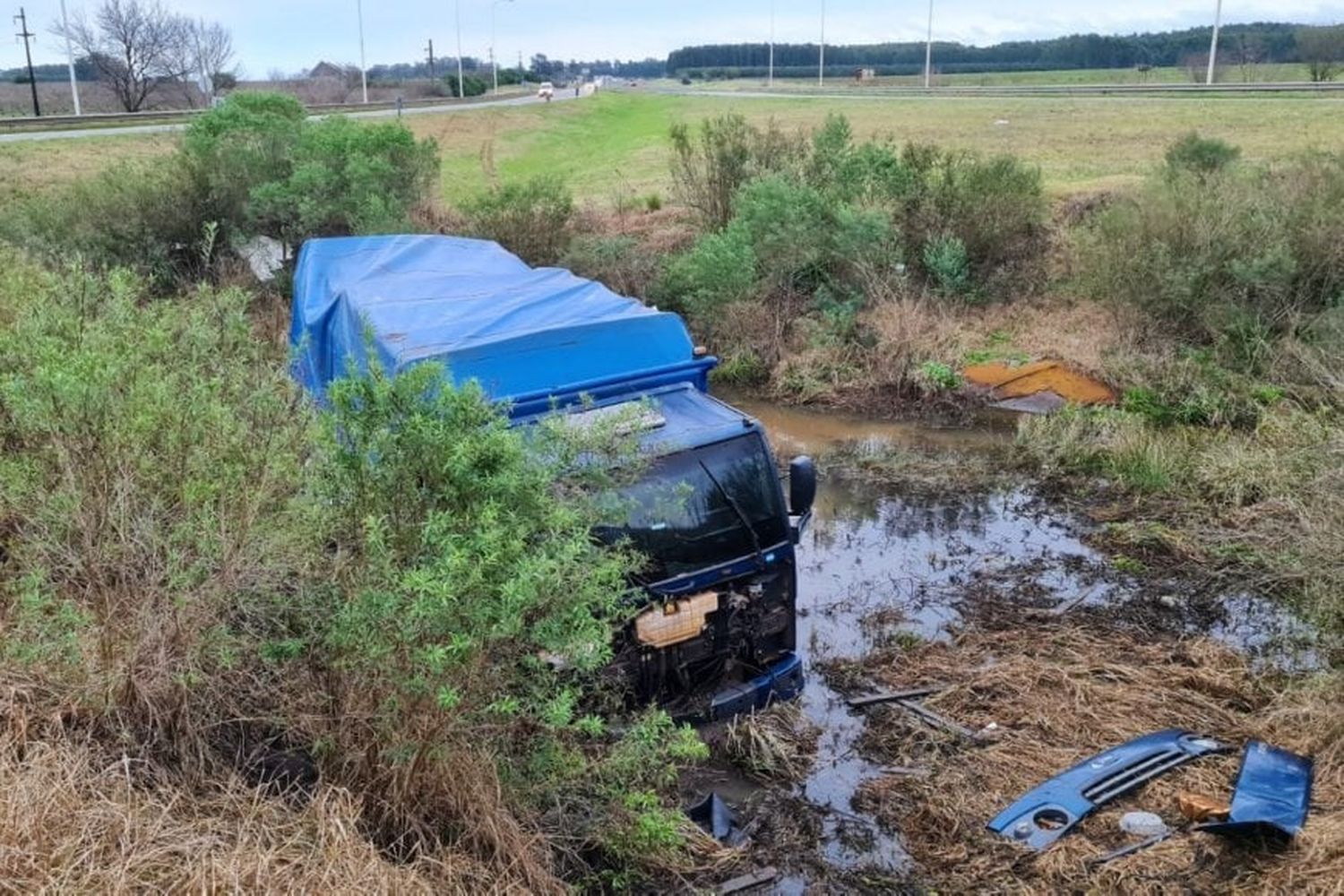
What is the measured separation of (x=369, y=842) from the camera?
14.3ft

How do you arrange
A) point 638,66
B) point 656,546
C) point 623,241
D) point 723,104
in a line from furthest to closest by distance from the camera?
point 638,66 < point 723,104 < point 623,241 < point 656,546

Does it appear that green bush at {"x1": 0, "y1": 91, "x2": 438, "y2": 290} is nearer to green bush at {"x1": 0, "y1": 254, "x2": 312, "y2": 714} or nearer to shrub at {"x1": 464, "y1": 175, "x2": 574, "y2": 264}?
shrub at {"x1": 464, "y1": 175, "x2": 574, "y2": 264}

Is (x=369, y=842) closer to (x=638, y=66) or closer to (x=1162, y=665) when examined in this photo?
(x=1162, y=665)

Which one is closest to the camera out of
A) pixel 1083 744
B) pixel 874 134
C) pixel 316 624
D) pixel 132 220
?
pixel 316 624

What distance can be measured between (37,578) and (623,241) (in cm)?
1626

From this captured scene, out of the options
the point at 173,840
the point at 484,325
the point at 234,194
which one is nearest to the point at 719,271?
the point at 234,194

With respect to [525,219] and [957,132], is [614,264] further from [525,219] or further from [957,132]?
[957,132]

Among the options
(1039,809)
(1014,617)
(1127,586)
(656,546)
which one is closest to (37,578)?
(656,546)

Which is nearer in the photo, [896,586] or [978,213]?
[896,586]

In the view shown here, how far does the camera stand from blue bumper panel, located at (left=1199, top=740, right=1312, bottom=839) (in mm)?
5496

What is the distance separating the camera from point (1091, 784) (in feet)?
21.4

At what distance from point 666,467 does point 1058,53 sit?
4057 inches

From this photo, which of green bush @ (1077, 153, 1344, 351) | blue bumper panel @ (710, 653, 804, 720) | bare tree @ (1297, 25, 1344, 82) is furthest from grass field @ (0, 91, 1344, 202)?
blue bumper panel @ (710, 653, 804, 720)

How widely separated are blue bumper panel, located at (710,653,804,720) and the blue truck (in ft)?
0.03
